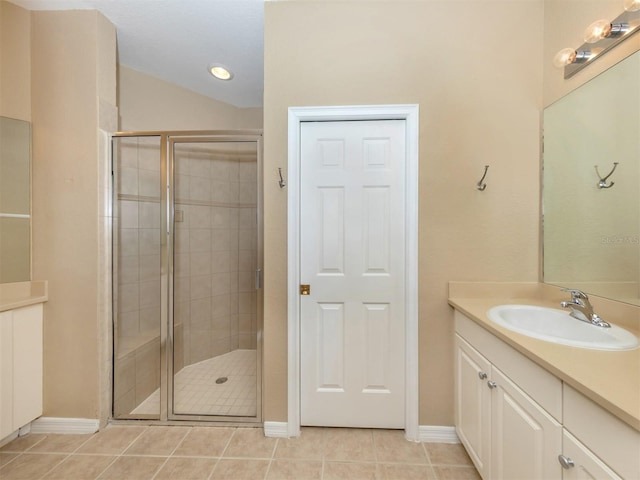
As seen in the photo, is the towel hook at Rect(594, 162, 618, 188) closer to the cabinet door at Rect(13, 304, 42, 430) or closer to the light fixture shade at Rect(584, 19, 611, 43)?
the light fixture shade at Rect(584, 19, 611, 43)

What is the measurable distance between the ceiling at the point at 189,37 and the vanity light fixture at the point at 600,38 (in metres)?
1.73

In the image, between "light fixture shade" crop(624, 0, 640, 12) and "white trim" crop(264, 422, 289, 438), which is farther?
"white trim" crop(264, 422, 289, 438)

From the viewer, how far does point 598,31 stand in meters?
1.17

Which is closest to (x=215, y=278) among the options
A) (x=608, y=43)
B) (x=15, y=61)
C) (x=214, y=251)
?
(x=214, y=251)

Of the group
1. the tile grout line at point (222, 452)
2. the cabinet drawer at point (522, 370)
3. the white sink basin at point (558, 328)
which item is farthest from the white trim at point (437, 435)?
the tile grout line at point (222, 452)

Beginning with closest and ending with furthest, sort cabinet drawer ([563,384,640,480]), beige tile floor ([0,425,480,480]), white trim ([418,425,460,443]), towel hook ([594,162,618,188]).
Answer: cabinet drawer ([563,384,640,480]) < towel hook ([594,162,618,188]) < beige tile floor ([0,425,480,480]) < white trim ([418,425,460,443])

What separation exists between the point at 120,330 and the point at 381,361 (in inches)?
70.4

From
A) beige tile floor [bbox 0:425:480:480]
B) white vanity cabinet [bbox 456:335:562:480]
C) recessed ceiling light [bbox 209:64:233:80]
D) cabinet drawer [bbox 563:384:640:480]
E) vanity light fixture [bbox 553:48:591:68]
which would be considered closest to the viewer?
cabinet drawer [bbox 563:384:640:480]

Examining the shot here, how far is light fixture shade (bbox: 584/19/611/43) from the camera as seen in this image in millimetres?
1149

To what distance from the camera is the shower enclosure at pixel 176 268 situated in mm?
1812

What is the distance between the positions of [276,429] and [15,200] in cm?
219

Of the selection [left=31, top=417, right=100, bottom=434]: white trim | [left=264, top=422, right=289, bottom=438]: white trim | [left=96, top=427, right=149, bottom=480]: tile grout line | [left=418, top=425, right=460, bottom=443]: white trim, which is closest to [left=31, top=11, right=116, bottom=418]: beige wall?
[left=31, top=417, right=100, bottom=434]: white trim

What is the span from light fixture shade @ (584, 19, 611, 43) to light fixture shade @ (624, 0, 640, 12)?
0.06 metres

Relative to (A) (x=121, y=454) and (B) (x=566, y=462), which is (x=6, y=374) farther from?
(B) (x=566, y=462)
